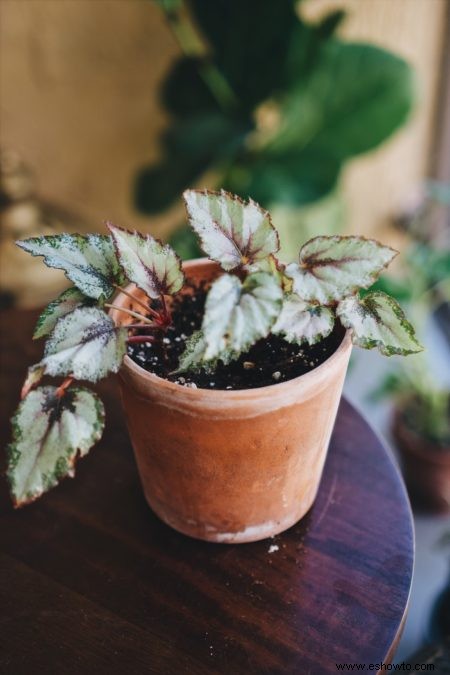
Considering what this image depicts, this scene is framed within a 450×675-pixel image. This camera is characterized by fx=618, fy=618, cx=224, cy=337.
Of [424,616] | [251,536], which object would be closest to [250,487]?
[251,536]

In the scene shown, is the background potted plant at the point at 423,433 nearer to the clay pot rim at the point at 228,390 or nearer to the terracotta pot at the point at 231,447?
the terracotta pot at the point at 231,447

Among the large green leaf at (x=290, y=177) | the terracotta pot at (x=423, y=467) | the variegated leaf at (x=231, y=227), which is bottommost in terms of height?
the terracotta pot at (x=423, y=467)

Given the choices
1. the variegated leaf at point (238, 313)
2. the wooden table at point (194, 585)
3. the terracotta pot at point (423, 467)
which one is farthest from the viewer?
the terracotta pot at point (423, 467)

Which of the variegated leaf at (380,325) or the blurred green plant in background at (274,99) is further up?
the blurred green plant in background at (274,99)

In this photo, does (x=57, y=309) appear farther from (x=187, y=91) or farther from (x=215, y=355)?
(x=187, y=91)

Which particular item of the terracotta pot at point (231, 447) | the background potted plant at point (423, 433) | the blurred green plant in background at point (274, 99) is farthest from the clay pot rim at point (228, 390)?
the background potted plant at point (423, 433)

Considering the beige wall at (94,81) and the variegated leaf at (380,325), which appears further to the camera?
the beige wall at (94,81)
